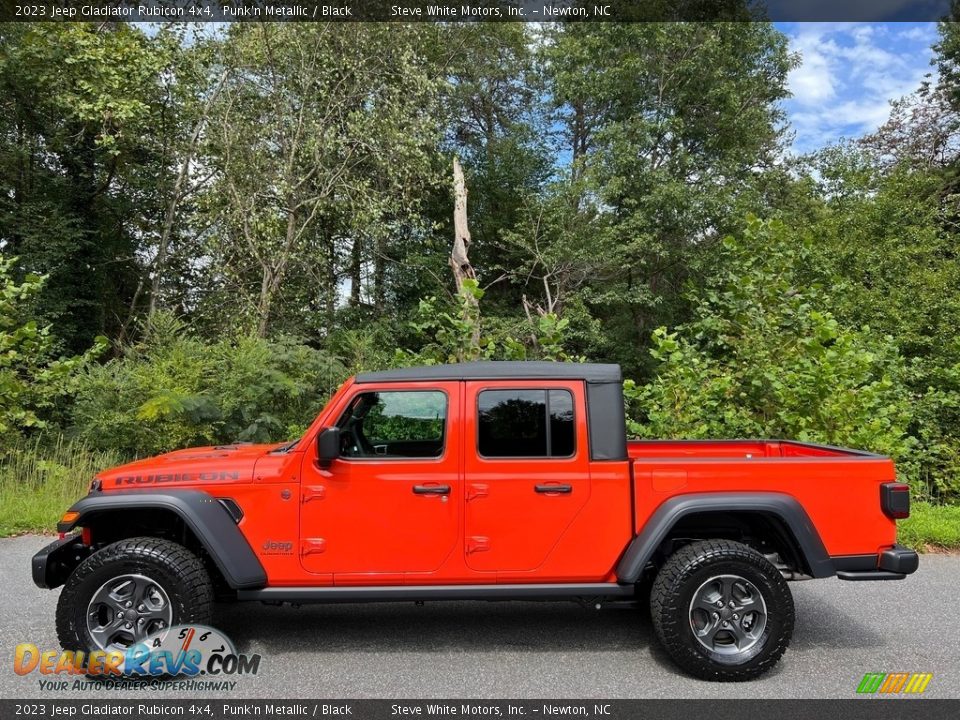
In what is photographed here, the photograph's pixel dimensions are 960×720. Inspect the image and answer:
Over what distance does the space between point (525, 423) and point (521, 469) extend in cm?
28

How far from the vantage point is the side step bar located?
12.8ft

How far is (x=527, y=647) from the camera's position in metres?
4.22

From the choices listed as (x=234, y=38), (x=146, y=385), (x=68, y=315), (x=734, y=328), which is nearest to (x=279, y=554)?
(x=146, y=385)

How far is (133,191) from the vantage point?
20.0 metres

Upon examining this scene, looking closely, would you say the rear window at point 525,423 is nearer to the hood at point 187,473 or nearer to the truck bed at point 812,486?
the truck bed at point 812,486

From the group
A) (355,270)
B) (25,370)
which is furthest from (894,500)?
(355,270)

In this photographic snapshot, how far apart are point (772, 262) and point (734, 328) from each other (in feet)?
3.62

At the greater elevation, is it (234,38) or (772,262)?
(234,38)

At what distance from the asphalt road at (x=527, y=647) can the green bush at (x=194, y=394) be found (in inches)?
171

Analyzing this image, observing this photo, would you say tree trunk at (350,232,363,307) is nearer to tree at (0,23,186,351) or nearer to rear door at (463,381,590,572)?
tree at (0,23,186,351)

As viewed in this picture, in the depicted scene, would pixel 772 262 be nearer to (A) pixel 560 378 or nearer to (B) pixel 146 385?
(A) pixel 560 378

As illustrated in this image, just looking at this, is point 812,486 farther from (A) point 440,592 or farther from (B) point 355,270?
(B) point 355,270

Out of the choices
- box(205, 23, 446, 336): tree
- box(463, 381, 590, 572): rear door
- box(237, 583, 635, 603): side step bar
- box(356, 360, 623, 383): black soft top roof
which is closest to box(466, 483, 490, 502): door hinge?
box(463, 381, 590, 572): rear door

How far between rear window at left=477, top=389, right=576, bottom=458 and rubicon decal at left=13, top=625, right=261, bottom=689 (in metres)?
1.85
